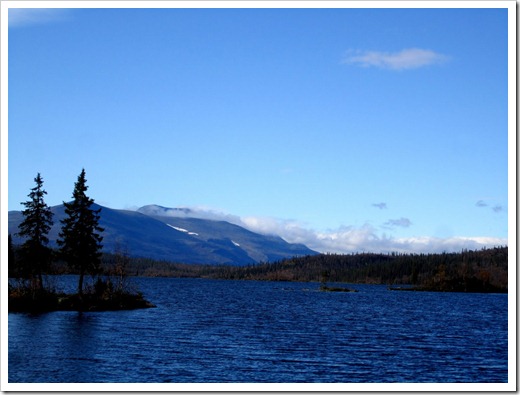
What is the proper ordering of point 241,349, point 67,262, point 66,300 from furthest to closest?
1. point 67,262
2. point 66,300
3. point 241,349

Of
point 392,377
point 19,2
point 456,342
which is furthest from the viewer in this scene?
point 456,342

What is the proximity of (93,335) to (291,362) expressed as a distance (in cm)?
2504

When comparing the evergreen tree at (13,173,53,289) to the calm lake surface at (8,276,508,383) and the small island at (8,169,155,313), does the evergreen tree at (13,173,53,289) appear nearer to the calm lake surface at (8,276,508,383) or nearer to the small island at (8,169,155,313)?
the small island at (8,169,155,313)

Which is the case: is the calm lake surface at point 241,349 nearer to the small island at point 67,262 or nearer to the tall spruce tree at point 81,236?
the small island at point 67,262

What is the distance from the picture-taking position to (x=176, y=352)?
65.2 meters

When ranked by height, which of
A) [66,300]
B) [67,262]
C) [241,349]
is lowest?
[241,349]

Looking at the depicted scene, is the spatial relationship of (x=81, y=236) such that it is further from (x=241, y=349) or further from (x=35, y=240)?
(x=241, y=349)

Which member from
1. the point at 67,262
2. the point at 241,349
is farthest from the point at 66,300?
the point at 241,349

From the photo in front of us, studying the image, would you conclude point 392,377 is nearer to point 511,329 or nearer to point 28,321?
point 511,329

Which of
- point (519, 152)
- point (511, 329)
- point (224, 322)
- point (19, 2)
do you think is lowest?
point (224, 322)

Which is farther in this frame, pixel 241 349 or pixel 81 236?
pixel 81 236

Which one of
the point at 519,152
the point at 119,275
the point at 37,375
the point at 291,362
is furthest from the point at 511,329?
the point at 119,275

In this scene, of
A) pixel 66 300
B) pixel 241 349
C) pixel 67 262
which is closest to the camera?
pixel 241 349

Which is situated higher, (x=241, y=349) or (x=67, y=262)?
(x=67, y=262)
